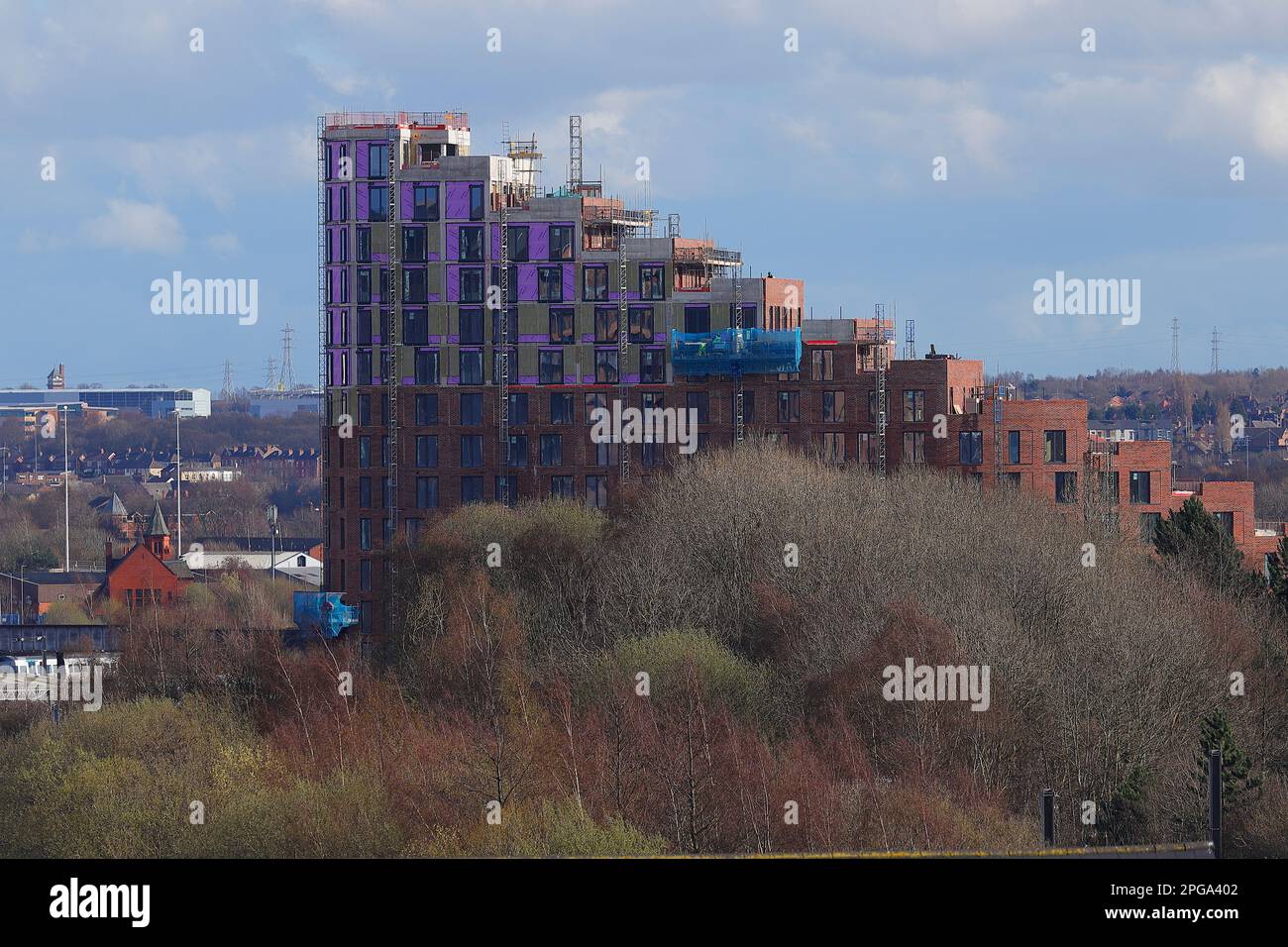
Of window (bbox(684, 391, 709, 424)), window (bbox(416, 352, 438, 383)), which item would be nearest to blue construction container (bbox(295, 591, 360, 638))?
window (bbox(416, 352, 438, 383))

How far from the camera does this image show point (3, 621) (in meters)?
166

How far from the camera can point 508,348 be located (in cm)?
11675

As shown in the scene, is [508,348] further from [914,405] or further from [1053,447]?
[1053,447]

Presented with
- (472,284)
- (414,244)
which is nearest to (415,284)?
(414,244)

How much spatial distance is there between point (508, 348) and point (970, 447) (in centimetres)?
2587

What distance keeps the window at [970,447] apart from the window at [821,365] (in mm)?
7697

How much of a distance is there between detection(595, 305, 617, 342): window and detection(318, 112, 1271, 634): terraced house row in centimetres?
8

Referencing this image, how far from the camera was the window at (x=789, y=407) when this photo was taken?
113 meters

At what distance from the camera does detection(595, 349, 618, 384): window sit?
116188mm

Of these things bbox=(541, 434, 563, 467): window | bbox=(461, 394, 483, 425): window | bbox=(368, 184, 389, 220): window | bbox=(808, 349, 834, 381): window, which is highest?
bbox=(368, 184, 389, 220): window

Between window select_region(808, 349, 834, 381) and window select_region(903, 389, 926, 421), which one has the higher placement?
window select_region(808, 349, 834, 381)

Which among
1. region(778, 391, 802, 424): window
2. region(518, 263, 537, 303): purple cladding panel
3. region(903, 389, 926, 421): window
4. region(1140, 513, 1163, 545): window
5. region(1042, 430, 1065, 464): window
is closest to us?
region(1042, 430, 1065, 464): window

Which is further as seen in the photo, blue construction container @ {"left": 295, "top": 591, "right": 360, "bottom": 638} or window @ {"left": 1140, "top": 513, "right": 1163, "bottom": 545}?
blue construction container @ {"left": 295, "top": 591, "right": 360, "bottom": 638}

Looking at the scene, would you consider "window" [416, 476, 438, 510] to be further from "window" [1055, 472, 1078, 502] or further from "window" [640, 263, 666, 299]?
"window" [1055, 472, 1078, 502]
